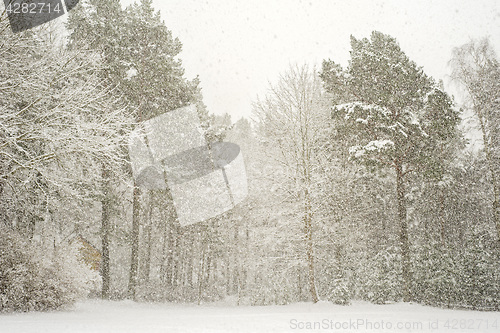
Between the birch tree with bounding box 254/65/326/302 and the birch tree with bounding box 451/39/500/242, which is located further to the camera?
the birch tree with bounding box 451/39/500/242

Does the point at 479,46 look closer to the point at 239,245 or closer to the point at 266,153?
the point at 266,153

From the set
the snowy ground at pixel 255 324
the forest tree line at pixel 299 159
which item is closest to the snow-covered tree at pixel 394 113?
the forest tree line at pixel 299 159

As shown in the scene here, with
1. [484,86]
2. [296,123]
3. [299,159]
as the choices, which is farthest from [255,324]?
[484,86]

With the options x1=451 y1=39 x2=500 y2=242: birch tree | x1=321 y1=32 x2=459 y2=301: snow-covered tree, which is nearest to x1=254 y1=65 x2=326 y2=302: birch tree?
x1=321 y1=32 x2=459 y2=301: snow-covered tree

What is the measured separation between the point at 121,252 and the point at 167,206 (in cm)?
1603

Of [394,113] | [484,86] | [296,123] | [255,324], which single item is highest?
[484,86]

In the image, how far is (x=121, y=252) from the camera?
119 feet

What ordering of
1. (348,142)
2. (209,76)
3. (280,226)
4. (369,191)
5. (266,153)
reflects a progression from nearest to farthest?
(280,226) → (266,153) → (348,142) → (369,191) → (209,76)

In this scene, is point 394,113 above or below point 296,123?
above

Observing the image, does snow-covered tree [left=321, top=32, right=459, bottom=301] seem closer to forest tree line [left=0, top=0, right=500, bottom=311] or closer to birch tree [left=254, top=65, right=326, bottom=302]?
forest tree line [left=0, top=0, right=500, bottom=311]

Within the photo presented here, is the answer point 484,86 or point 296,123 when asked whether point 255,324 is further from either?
point 484,86

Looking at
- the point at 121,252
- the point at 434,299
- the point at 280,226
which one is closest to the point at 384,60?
Answer: the point at 280,226

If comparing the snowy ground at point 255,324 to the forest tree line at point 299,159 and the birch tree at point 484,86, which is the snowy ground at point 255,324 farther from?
the birch tree at point 484,86

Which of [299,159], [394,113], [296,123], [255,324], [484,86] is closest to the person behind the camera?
[255,324]
